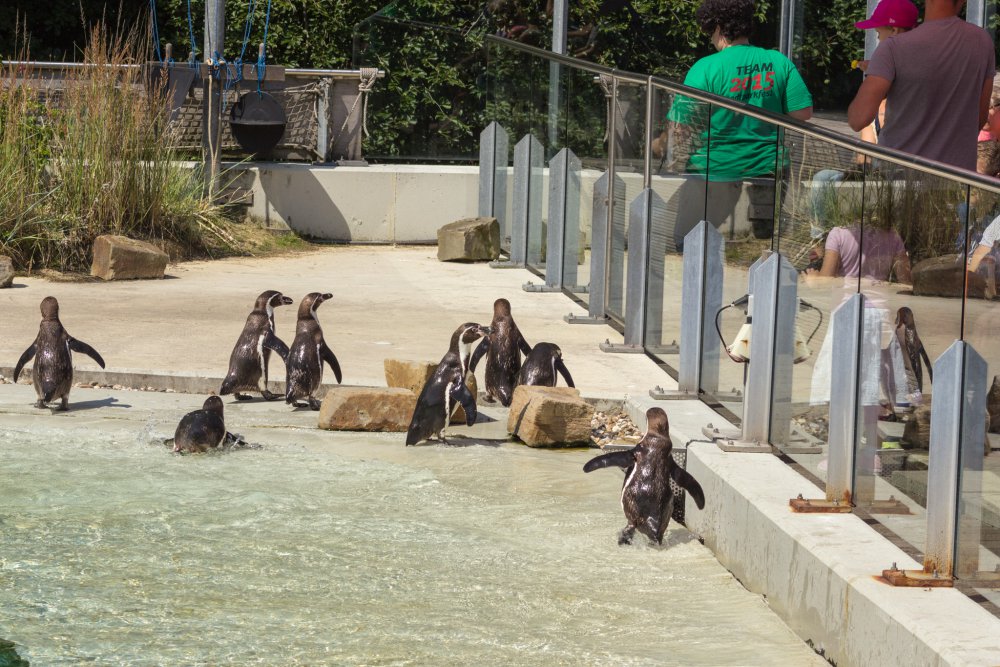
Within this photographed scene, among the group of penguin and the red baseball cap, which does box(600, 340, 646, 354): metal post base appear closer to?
the group of penguin

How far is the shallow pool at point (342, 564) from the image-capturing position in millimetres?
4508

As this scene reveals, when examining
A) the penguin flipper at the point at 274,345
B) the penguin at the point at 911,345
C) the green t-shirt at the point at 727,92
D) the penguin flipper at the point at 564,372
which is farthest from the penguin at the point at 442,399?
the penguin at the point at 911,345

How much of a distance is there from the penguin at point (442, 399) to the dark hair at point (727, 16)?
215cm

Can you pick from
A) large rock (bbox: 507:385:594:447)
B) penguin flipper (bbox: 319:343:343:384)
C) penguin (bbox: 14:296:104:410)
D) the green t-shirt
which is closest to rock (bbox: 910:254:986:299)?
the green t-shirt

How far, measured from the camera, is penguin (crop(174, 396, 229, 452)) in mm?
6629

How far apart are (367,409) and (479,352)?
681 mm

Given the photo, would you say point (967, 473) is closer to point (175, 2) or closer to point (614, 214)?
point (614, 214)

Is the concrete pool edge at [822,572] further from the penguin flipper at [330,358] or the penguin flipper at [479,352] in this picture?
the penguin flipper at [330,358]

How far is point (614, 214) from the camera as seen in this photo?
360 inches

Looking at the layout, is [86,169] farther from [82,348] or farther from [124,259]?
[82,348]

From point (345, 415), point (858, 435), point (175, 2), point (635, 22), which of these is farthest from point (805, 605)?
point (175, 2)

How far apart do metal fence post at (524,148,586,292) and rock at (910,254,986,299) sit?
5.81 metres

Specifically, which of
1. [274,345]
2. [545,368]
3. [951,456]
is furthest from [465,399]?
[951,456]

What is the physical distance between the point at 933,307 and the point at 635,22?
36.4 feet
